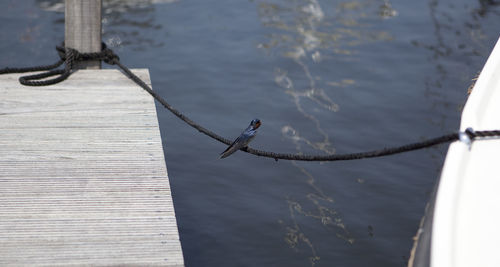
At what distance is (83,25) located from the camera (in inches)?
222

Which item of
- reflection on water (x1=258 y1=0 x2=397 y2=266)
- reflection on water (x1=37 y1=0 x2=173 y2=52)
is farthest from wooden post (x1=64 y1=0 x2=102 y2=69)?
reflection on water (x1=37 y1=0 x2=173 y2=52)

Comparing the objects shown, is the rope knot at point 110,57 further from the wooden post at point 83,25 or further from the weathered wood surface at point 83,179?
the weathered wood surface at point 83,179

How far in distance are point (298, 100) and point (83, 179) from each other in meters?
5.29

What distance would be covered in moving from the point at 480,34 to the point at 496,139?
962 cm

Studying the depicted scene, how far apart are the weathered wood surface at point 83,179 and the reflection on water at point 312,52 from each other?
200cm

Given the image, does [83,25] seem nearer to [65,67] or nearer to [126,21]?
[65,67]

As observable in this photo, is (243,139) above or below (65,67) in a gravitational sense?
below

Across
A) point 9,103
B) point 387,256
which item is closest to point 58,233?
point 9,103

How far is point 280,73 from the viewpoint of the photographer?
9906 mm

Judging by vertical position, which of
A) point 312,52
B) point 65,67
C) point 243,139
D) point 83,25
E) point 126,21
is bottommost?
point 243,139

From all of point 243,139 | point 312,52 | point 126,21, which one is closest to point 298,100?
point 312,52

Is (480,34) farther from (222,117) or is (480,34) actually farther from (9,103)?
(9,103)

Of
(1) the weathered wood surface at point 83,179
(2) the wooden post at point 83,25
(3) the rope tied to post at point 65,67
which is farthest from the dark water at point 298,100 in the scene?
(2) the wooden post at point 83,25

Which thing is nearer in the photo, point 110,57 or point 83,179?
point 83,179
